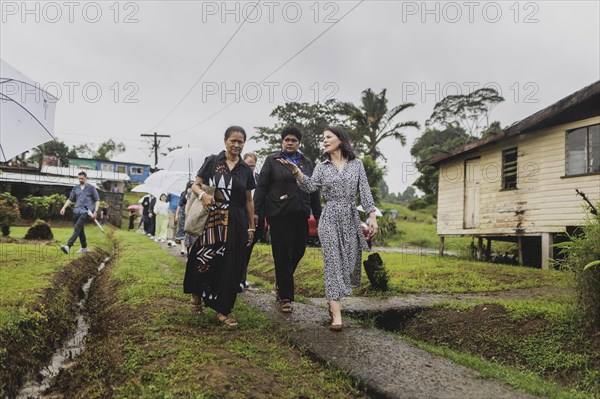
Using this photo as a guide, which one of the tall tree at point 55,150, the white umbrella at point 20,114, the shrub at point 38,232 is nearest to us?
the white umbrella at point 20,114

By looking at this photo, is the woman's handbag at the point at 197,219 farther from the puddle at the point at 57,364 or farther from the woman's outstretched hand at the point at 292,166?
the puddle at the point at 57,364

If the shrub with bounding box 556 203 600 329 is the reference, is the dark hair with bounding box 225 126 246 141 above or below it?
above

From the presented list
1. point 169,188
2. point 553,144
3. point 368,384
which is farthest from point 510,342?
point 169,188

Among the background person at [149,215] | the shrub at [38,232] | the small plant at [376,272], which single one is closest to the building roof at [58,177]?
the background person at [149,215]

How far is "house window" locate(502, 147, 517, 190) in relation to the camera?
12.8m

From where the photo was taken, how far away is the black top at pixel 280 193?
5051mm

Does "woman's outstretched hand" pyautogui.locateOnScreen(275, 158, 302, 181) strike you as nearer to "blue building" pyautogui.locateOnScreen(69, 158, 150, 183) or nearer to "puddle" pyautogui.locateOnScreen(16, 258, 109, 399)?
"puddle" pyautogui.locateOnScreen(16, 258, 109, 399)

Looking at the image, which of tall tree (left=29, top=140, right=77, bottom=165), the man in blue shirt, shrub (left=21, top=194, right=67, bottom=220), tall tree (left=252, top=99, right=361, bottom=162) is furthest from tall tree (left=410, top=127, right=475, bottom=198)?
tall tree (left=29, top=140, right=77, bottom=165)

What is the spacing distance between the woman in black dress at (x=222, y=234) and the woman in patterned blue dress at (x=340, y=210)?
0.63 metres

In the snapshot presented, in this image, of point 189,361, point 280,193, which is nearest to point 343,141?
point 280,193

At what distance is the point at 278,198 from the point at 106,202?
2848cm

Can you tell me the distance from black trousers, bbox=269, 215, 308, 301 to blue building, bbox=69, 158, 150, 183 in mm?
55282

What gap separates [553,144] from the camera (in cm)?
1146

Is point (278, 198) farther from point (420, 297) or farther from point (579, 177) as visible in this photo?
point (579, 177)
